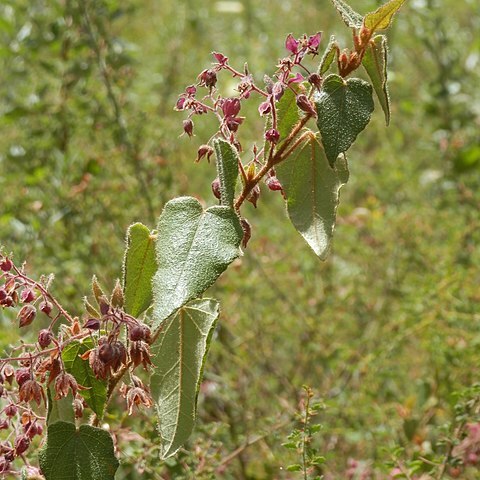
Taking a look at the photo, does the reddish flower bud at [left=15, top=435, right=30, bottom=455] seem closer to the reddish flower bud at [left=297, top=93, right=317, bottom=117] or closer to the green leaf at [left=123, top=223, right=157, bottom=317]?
the green leaf at [left=123, top=223, right=157, bottom=317]

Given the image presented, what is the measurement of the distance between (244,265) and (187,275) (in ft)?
4.39

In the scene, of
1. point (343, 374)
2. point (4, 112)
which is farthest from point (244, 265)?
point (4, 112)

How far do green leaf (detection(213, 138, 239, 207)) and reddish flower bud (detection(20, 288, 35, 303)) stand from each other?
0.17 m

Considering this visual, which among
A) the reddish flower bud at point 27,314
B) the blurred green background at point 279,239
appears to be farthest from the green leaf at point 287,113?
the blurred green background at point 279,239

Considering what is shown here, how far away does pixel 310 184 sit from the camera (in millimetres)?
678

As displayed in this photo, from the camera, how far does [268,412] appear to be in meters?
1.59

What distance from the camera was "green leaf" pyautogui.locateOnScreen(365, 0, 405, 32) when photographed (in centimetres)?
65

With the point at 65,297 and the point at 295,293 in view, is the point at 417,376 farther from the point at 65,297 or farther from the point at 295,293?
the point at 65,297

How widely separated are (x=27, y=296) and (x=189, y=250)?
145 millimetres

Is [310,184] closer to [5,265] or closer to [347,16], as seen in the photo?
[347,16]

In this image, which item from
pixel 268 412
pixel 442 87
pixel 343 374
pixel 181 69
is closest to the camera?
pixel 268 412

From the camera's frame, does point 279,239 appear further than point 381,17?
Yes

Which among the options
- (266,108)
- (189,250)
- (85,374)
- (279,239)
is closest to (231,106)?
(266,108)

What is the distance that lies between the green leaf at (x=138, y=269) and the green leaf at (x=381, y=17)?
24 centimetres
